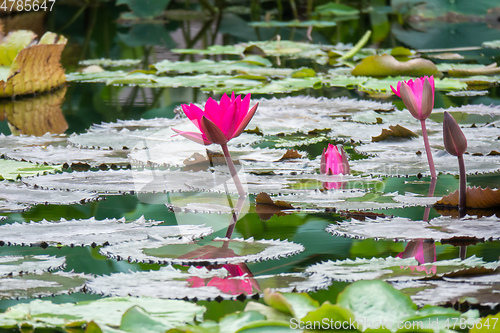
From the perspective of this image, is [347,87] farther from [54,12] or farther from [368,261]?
[54,12]

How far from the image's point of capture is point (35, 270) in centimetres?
95

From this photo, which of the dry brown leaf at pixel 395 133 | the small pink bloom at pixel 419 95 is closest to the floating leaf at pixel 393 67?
the dry brown leaf at pixel 395 133

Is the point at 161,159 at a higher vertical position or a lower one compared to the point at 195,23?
higher

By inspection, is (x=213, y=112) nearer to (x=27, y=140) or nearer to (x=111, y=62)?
(x=27, y=140)

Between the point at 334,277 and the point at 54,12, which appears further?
the point at 54,12

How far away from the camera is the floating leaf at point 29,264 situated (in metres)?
0.95

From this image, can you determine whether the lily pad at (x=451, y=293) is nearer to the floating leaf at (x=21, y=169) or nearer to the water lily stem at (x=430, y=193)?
the water lily stem at (x=430, y=193)

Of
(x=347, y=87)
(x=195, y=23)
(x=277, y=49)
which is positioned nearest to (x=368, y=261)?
(x=347, y=87)

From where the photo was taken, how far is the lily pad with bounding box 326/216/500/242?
1058mm

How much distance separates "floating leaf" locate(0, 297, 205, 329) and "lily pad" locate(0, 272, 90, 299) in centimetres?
5

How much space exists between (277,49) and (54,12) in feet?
14.3

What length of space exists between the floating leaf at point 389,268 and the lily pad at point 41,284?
0.33 metres

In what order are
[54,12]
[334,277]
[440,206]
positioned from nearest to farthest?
[334,277], [440,206], [54,12]

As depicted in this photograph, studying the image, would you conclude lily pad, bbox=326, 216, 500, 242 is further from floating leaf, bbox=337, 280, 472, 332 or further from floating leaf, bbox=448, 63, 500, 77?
floating leaf, bbox=448, 63, 500, 77
